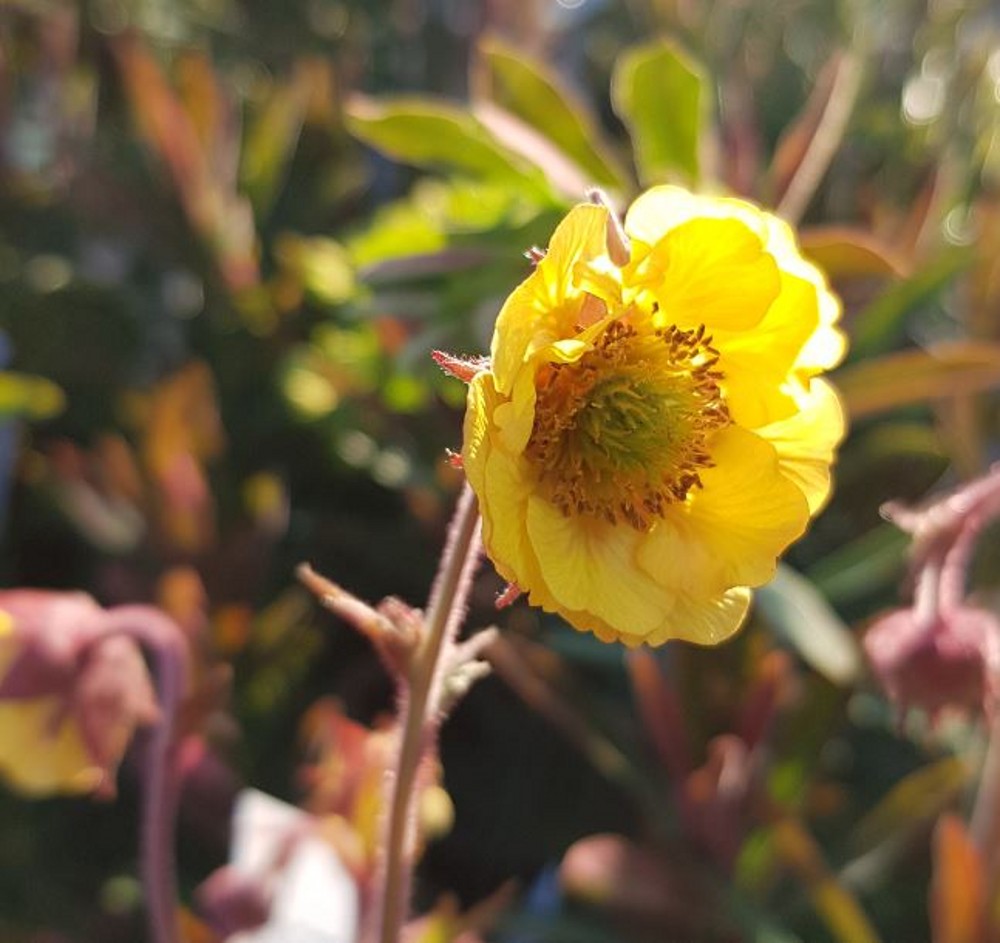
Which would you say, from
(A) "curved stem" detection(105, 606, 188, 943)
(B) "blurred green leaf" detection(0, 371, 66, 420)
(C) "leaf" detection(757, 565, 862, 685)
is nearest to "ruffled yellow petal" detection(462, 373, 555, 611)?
(A) "curved stem" detection(105, 606, 188, 943)

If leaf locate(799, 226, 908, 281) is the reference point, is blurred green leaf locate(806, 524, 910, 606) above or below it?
below

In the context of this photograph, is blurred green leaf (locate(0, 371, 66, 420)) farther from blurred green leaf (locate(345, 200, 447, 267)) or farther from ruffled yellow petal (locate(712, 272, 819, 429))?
ruffled yellow petal (locate(712, 272, 819, 429))

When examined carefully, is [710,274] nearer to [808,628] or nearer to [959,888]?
[808,628]

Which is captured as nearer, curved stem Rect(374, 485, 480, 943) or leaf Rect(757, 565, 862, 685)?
curved stem Rect(374, 485, 480, 943)

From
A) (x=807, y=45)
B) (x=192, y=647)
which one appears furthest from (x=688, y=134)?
(x=807, y=45)

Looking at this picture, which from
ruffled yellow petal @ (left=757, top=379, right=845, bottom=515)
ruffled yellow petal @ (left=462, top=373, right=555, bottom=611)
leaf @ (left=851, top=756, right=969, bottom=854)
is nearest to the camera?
ruffled yellow petal @ (left=462, top=373, right=555, bottom=611)

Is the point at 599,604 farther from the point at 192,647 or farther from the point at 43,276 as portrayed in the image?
the point at 43,276

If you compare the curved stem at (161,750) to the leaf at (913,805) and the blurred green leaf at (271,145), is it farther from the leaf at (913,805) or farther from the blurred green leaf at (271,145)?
the blurred green leaf at (271,145)

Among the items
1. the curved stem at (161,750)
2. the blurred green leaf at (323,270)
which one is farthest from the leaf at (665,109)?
the curved stem at (161,750)
